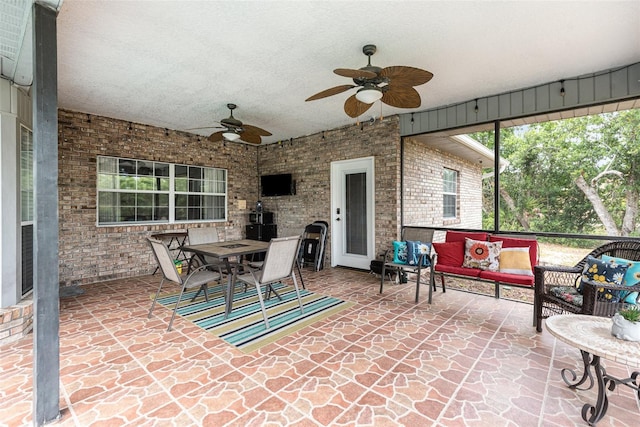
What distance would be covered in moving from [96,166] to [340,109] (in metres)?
4.42

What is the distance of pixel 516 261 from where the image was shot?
3.43 m

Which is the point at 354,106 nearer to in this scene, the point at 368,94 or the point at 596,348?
the point at 368,94

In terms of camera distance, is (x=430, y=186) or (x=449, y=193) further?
(x=449, y=193)

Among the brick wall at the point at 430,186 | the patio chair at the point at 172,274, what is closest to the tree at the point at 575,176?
the brick wall at the point at 430,186

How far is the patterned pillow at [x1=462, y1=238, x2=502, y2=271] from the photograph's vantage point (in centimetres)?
362

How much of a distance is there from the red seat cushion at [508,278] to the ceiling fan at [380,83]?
2.23 m

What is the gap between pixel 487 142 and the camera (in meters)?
8.32

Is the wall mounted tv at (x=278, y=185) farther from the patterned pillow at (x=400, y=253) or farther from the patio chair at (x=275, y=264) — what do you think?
the patio chair at (x=275, y=264)

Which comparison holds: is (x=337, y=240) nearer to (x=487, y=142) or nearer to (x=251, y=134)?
(x=251, y=134)

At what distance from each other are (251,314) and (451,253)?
9.37ft

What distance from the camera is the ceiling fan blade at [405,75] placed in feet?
7.81

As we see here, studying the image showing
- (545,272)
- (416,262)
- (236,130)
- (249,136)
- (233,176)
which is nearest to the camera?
(545,272)

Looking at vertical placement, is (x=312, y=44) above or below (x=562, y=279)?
above

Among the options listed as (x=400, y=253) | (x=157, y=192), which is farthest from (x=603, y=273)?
(x=157, y=192)
